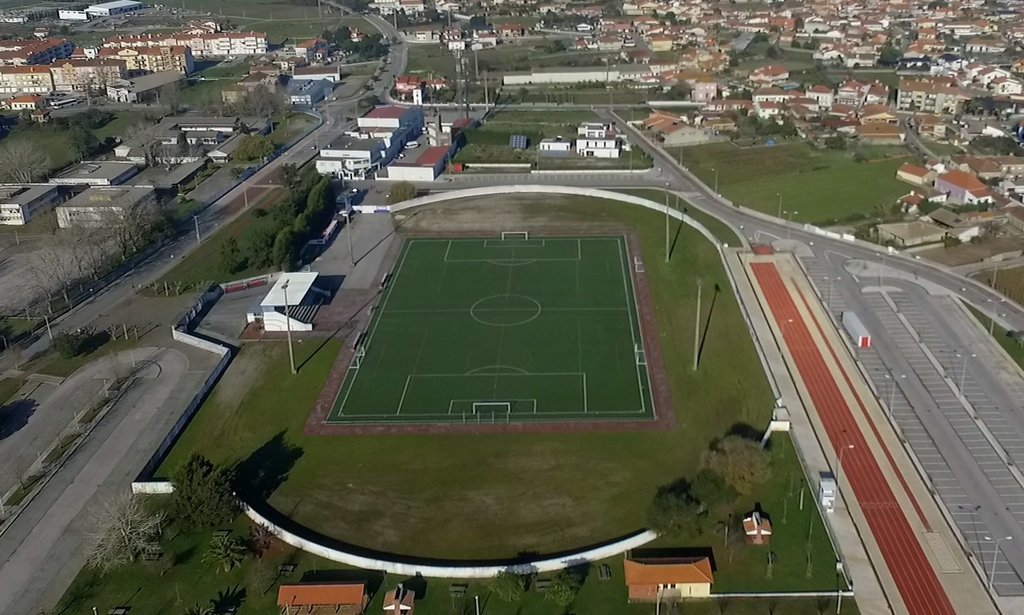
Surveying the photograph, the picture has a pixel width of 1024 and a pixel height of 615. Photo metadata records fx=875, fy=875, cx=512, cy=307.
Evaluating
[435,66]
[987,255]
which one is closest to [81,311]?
[987,255]

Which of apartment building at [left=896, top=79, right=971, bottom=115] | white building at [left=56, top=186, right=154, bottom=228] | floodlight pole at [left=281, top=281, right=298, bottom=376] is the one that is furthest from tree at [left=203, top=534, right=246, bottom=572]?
apartment building at [left=896, top=79, right=971, bottom=115]

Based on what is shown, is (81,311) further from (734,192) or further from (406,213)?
(734,192)

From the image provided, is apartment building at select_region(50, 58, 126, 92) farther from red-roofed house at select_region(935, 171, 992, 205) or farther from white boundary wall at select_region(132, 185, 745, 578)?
red-roofed house at select_region(935, 171, 992, 205)

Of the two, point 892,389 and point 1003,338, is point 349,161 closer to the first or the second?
point 892,389

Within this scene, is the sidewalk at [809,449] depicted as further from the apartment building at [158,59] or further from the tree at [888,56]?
the apartment building at [158,59]

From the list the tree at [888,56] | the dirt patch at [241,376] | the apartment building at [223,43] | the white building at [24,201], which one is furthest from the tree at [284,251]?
the apartment building at [223,43]
